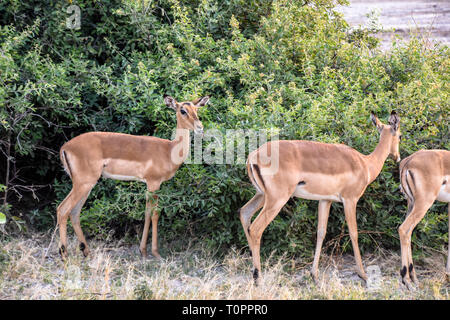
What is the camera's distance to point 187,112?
6434mm

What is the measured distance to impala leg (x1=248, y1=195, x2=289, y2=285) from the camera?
18.4ft

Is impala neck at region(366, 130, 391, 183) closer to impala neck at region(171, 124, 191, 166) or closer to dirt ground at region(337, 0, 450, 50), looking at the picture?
impala neck at region(171, 124, 191, 166)

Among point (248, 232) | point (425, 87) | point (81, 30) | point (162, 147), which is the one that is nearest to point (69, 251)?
point (162, 147)

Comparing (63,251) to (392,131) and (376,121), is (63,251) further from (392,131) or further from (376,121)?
(392,131)

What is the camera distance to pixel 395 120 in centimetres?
611

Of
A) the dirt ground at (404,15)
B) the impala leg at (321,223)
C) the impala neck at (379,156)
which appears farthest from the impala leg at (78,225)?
the dirt ground at (404,15)

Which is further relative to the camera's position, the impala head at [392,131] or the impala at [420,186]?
the impala head at [392,131]

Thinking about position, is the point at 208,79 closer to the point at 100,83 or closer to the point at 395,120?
the point at 100,83

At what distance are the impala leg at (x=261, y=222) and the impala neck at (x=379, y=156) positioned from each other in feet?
3.20

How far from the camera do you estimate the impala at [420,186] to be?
5824 millimetres

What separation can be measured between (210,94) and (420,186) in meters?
2.77

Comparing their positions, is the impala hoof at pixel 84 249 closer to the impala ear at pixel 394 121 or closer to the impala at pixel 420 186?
the impala at pixel 420 186

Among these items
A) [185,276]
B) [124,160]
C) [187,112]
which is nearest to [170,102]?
[187,112]

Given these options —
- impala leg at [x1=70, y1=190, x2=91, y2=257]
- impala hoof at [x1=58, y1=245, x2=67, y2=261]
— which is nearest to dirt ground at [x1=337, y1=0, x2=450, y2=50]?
impala leg at [x1=70, y1=190, x2=91, y2=257]
